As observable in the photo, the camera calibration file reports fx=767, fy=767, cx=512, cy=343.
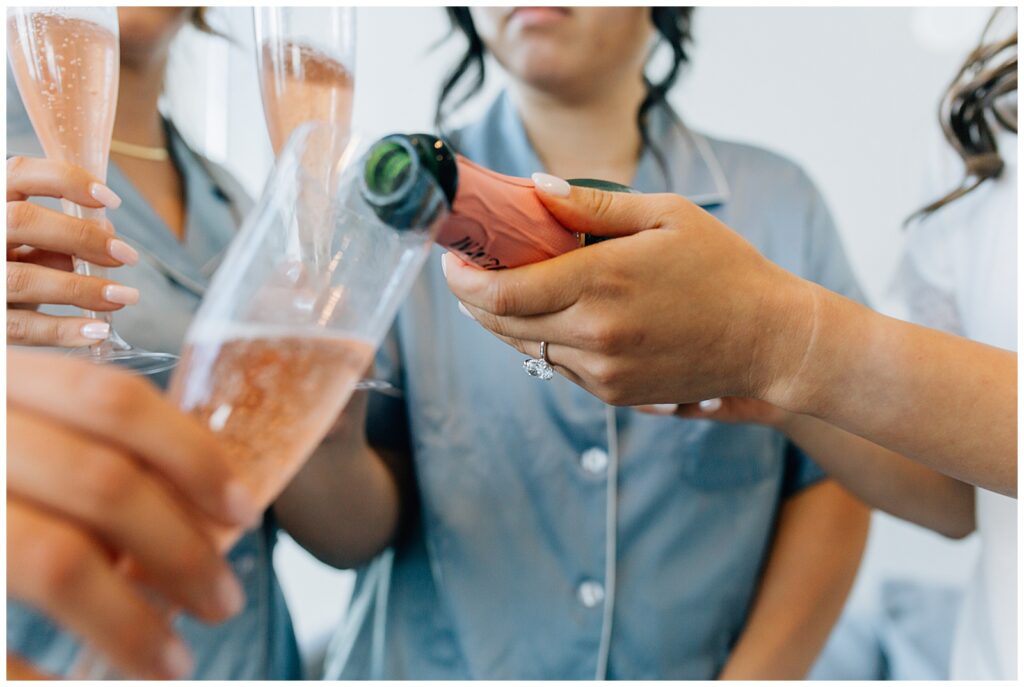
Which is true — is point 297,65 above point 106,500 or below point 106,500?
above

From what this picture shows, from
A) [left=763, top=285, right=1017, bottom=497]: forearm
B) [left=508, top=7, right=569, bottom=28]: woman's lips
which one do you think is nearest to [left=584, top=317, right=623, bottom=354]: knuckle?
[left=763, top=285, right=1017, bottom=497]: forearm

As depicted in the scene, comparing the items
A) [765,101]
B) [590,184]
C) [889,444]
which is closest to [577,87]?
[590,184]

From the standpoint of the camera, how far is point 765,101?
1349mm

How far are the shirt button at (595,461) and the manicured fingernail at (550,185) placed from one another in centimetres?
41

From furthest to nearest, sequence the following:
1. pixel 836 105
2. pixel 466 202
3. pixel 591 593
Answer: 1. pixel 836 105
2. pixel 591 593
3. pixel 466 202

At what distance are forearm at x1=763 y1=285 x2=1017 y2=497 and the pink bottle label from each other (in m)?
0.17

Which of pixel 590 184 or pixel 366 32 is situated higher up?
pixel 366 32

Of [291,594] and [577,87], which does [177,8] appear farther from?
[291,594]

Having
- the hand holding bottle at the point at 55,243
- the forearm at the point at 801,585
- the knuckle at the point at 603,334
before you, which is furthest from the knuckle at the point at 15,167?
the forearm at the point at 801,585

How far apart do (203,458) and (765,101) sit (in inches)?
51.5

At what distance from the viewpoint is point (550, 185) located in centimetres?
42

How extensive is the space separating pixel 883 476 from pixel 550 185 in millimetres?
494

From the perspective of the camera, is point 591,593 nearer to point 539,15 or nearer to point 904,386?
point 904,386

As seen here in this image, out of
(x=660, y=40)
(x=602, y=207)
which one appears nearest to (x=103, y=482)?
(x=602, y=207)
